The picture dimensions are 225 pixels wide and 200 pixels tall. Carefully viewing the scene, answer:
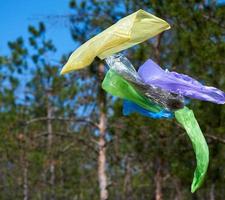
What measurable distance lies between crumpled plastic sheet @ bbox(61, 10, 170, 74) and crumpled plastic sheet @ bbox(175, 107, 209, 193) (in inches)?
21.3

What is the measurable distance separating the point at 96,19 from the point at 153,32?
6902mm

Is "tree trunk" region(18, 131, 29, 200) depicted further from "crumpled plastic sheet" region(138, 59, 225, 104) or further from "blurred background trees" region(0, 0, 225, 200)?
"crumpled plastic sheet" region(138, 59, 225, 104)

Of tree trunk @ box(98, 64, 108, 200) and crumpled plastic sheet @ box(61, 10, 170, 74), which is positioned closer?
crumpled plastic sheet @ box(61, 10, 170, 74)

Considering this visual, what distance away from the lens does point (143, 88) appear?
2963 millimetres

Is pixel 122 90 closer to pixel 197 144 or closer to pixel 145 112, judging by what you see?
pixel 145 112

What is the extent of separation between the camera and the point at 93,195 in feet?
61.3

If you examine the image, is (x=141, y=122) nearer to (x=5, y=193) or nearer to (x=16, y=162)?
(x=16, y=162)

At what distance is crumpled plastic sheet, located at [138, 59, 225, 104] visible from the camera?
290 centimetres

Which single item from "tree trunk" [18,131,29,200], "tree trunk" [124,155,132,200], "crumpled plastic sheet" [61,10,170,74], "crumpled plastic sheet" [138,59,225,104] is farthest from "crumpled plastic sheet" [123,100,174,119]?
"tree trunk" [124,155,132,200]

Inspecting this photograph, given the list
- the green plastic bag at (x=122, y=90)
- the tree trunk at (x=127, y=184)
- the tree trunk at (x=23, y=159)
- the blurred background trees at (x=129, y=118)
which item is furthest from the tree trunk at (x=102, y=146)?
the green plastic bag at (x=122, y=90)

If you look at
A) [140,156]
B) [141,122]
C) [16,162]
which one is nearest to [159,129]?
[141,122]

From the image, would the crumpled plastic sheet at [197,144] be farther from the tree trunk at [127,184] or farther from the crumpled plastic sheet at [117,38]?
the tree trunk at [127,184]

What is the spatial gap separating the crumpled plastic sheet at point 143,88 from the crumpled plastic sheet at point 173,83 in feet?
0.13

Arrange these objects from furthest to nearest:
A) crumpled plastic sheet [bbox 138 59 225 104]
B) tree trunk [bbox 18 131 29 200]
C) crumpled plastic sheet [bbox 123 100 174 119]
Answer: tree trunk [bbox 18 131 29 200] → crumpled plastic sheet [bbox 123 100 174 119] → crumpled plastic sheet [bbox 138 59 225 104]
